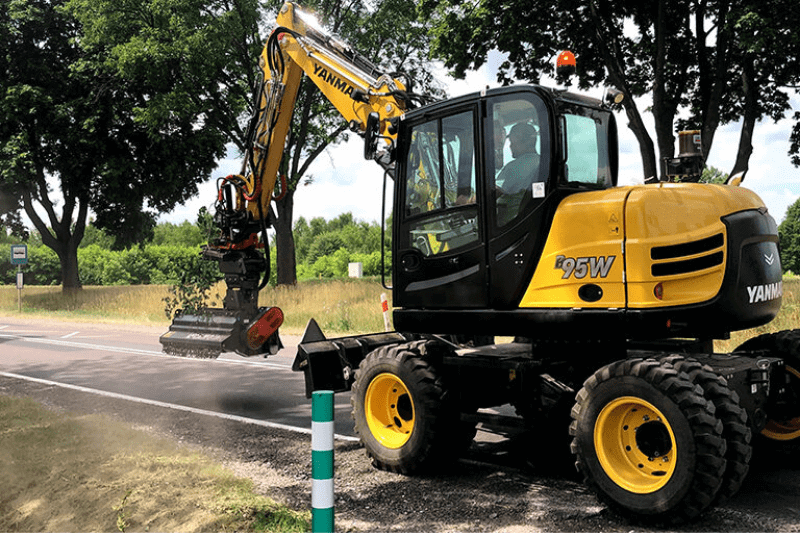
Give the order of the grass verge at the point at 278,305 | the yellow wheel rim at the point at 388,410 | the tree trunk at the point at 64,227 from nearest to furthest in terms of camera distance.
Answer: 1. the yellow wheel rim at the point at 388,410
2. the grass verge at the point at 278,305
3. the tree trunk at the point at 64,227

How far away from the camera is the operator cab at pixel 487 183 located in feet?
17.1

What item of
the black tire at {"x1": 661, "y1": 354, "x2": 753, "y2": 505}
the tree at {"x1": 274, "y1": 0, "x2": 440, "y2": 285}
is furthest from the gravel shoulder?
the tree at {"x1": 274, "y1": 0, "x2": 440, "y2": 285}

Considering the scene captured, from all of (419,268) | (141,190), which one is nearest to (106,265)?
(141,190)

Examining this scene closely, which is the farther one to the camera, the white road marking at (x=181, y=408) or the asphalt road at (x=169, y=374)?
the asphalt road at (x=169, y=374)

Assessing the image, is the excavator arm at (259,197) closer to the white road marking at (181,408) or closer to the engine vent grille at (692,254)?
the white road marking at (181,408)

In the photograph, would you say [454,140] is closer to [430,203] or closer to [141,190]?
[430,203]

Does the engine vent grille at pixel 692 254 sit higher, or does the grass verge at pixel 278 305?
the engine vent grille at pixel 692 254

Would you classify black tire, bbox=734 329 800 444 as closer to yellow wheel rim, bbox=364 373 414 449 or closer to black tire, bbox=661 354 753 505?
black tire, bbox=661 354 753 505

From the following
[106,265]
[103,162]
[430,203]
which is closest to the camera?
[430,203]

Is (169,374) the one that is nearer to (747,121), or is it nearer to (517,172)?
(517,172)

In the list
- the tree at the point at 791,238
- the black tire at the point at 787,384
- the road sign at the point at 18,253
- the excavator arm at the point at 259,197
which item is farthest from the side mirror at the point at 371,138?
the tree at the point at 791,238

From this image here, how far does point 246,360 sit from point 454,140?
26.1 feet

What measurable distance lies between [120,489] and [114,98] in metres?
28.5

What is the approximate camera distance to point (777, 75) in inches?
752
